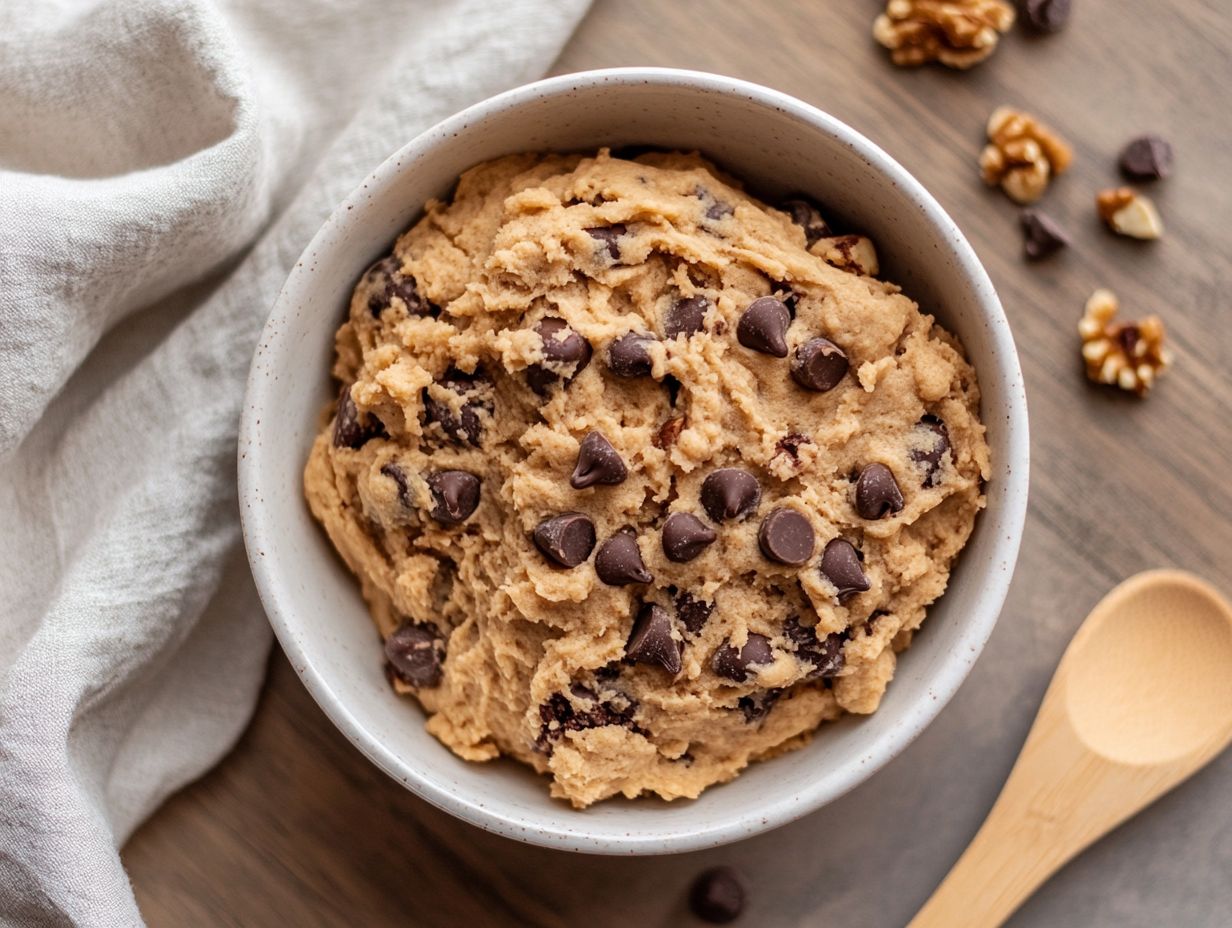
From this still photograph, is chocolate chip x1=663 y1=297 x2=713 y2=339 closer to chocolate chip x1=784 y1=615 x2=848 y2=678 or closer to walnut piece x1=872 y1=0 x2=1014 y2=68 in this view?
chocolate chip x1=784 y1=615 x2=848 y2=678

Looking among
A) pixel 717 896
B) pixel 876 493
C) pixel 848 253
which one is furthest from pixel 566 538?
pixel 717 896

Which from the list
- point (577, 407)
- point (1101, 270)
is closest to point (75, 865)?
point (577, 407)

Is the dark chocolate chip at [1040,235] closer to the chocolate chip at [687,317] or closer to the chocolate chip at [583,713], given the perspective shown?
the chocolate chip at [687,317]

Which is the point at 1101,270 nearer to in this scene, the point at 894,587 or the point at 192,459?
the point at 894,587

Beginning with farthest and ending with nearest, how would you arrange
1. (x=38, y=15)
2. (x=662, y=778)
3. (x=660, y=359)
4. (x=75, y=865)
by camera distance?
(x=38, y=15) → (x=75, y=865) → (x=662, y=778) → (x=660, y=359)

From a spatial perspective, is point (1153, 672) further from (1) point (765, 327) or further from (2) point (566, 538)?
(2) point (566, 538)

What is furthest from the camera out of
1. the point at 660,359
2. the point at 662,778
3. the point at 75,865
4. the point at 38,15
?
the point at 38,15
